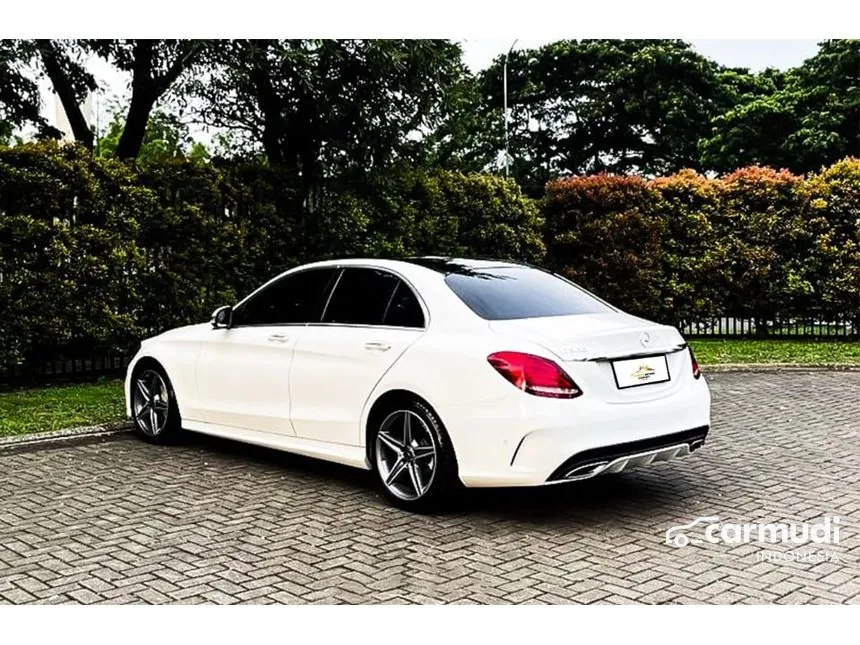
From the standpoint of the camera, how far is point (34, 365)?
1278 centimetres

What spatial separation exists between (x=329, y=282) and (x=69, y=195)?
6135mm

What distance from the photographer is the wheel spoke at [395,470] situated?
6578 mm

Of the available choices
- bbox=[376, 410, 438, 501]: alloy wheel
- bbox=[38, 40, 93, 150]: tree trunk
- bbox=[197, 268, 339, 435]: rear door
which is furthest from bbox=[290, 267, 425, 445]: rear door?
bbox=[38, 40, 93, 150]: tree trunk

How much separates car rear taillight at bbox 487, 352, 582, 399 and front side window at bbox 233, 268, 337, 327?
1971mm

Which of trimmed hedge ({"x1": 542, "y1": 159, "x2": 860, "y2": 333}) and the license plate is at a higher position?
trimmed hedge ({"x1": 542, "y1": 159, "x2": 860, "y2": 333})

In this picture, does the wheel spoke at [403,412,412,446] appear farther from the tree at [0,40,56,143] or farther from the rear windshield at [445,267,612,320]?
the tree at [0,40,56,143]

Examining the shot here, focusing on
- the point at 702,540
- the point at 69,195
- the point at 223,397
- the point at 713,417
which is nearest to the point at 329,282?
the point at 223,397

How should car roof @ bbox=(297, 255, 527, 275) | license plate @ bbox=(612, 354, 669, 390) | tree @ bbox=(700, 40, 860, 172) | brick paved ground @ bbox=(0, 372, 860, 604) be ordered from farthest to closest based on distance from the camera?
tree @ bbox=(700, 40, 860, 172)
car roof @ bbox=(297, 255, 527, 275)
license plate @ bbox=(612, 354, 669, 390)
brick paved ground @ bbox=(0, 372, 860, 604)

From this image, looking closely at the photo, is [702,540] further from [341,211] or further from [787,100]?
[787,100]

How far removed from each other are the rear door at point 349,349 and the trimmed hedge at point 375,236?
6121 mm

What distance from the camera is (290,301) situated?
7.80 meters

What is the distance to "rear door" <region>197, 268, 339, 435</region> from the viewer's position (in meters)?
7.51
